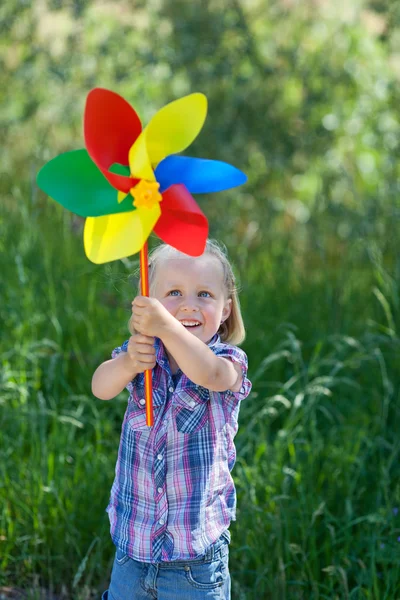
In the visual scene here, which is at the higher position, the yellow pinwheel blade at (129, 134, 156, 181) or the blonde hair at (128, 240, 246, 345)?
the yellow pinwheel blade at (129, 134, 156, 181)

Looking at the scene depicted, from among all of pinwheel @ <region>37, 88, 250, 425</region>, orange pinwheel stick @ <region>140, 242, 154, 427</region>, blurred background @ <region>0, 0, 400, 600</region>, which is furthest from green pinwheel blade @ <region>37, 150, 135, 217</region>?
blurred background @ <region>0, 0, 400, 600</region>

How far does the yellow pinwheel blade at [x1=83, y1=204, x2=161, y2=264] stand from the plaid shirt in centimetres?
27

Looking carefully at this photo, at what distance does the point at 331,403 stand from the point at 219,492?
1.46 m

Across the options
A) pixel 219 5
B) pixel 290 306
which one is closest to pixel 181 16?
pixel 219 5

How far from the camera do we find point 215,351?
2.04 metres

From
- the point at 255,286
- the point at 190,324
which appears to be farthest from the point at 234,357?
the point at 255,286

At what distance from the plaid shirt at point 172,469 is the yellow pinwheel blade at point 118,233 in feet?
0.88

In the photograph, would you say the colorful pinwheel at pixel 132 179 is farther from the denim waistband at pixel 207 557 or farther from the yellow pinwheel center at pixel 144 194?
the denim waistband at pixel 207 557

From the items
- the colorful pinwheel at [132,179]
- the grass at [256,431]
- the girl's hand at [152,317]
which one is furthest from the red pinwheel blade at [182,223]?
the grass at [256,431]

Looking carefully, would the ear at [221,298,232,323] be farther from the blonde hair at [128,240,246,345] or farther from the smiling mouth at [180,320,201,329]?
the smiling mouth at [180,320,201,329]

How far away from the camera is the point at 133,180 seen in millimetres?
1870

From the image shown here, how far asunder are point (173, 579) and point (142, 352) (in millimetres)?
512

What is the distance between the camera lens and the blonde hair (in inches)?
82.0

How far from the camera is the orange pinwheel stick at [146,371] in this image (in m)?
1.90
